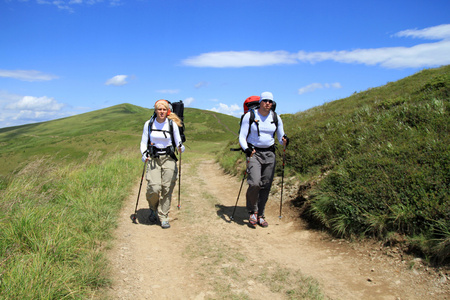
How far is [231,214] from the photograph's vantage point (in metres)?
7.78

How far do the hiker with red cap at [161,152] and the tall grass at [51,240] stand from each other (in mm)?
1069

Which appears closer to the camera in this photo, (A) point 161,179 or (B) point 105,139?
(A) point 161,179

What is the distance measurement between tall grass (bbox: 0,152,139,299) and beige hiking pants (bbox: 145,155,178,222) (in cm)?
100

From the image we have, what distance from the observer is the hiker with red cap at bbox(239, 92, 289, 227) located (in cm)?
655

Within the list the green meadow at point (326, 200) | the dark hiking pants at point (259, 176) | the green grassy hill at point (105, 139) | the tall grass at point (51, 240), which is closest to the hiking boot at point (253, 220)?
the dark hiking pants at point (259, 176)

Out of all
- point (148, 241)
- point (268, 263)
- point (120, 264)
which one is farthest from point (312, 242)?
point (120, 264)

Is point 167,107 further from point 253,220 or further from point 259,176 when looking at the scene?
point 253,220

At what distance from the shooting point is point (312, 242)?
19.2 ft

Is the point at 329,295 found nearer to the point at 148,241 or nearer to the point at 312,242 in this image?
the point at 312,242

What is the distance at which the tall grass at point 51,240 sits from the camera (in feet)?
10.2

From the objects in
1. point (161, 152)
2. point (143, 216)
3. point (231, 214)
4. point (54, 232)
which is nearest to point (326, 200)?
point (231, 214)

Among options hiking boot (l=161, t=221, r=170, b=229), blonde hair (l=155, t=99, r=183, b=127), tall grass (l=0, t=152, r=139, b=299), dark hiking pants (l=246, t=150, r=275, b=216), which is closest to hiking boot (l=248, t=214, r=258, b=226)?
dark hiking pants (l=246, t=150, r=275, b=216)

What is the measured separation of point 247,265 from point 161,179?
2.86 metres

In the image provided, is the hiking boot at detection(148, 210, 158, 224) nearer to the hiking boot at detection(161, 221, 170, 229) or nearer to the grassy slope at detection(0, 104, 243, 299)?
the hiking boot at detection(161, 221, 170, 229)
